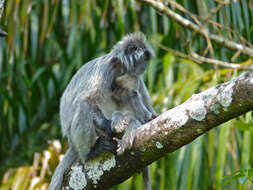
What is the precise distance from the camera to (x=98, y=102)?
296cm

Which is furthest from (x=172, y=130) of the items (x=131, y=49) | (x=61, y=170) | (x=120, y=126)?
(x=131, y=49)

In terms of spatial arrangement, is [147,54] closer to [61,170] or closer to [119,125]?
[119,125]

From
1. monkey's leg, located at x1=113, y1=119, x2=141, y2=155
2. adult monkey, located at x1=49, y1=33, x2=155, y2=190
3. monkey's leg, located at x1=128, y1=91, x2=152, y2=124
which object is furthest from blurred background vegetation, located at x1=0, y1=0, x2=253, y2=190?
monkey's leg, located at x1=113, y1=119, x2=141, y2=155

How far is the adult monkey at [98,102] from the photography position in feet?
9.14

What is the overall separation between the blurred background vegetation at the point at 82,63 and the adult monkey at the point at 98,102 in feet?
1.28

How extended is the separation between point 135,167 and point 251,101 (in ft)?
2.54

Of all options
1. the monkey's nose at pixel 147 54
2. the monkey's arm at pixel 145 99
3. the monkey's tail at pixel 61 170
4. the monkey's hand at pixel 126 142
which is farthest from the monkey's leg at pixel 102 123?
the monkey's nose at pixel 147 54

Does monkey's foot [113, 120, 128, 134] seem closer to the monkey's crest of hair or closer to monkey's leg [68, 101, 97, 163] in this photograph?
monkey's leg [68, 101, 97, 163]

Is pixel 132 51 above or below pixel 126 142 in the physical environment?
above

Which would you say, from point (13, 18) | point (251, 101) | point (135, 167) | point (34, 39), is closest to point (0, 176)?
point (34, 39)

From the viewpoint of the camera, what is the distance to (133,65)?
10.3 ft

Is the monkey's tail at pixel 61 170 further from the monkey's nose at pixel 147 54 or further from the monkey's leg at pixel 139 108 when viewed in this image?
the monkey's nose at pixel 147 54

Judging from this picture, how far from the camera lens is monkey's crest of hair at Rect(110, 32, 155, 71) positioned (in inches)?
122

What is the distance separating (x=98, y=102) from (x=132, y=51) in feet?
1.56
